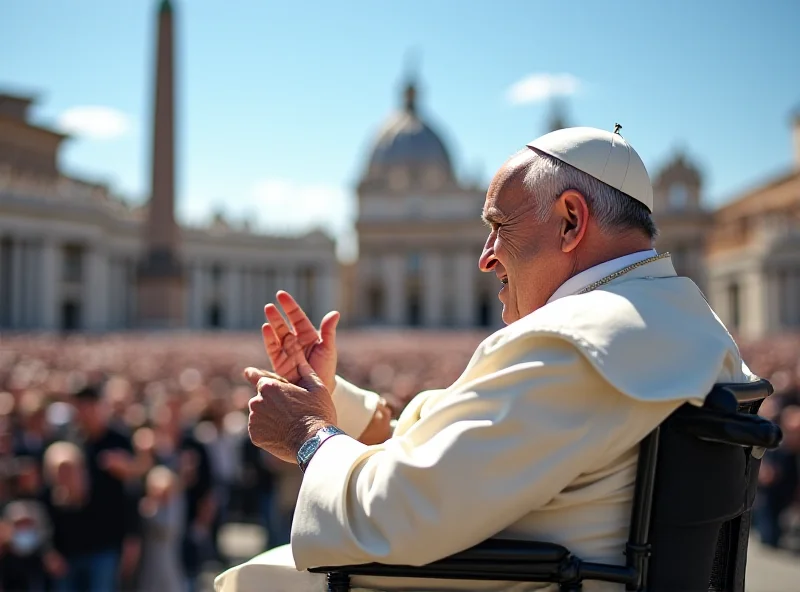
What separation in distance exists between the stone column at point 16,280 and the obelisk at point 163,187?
62.4 ft

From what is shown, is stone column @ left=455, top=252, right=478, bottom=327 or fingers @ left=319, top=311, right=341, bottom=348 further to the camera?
stone column @ left=455, top=252, right=478, bottom=327

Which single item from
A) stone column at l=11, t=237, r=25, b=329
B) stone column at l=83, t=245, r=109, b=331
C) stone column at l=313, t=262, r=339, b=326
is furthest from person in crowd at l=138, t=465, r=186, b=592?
stone column at l=313, t=262, r=339, b=326

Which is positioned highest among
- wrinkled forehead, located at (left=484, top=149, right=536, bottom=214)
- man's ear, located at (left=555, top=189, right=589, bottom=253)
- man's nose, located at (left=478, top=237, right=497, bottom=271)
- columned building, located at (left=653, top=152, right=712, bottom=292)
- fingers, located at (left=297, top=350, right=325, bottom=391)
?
columned building, located at (left=653, top=152, right=712, bottom=292)

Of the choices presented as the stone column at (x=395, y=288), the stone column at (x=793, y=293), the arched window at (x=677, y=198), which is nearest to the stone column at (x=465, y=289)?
the stone column at (x=395, y=288)

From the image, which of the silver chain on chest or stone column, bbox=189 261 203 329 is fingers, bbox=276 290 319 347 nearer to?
the silver chain on chest

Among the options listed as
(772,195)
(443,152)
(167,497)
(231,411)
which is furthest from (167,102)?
(443,152)

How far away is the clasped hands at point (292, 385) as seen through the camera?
217cm

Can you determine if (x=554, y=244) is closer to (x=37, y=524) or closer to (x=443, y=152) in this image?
(x=37, y=524)

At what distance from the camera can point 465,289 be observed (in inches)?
3189

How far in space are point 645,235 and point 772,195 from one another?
66.5 meters

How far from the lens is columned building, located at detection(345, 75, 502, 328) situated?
8100 cm

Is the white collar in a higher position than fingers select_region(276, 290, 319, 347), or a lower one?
higher

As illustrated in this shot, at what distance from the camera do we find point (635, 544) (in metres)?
1.87

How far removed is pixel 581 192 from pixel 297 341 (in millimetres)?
970
